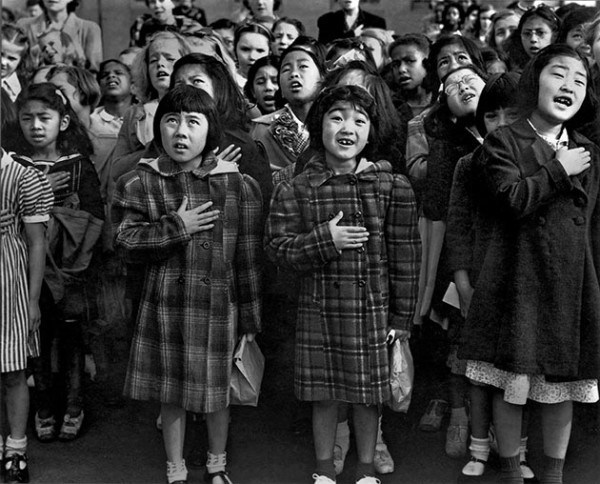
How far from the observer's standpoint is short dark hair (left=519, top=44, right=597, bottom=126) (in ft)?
11.1

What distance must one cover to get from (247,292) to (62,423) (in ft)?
3.95

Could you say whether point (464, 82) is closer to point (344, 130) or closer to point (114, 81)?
point (344, 130)

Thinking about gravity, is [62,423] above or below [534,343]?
below

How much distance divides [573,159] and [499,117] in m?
0.41

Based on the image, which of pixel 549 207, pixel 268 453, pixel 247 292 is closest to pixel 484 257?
pixel 549 207

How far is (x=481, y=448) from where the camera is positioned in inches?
144

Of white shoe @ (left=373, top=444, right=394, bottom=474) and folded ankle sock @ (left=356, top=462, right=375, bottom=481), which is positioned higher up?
folded ankle sock @ (left=356, top=462, right=375, bottom=481)

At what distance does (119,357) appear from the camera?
14.0 feet

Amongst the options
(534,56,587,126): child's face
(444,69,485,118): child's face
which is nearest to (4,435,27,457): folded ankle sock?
(444,69,485,118): child's face

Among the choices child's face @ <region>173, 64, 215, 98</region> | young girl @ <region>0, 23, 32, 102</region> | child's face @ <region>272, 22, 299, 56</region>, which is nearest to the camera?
child's face @ <region>173, 64, 215, 98</region>

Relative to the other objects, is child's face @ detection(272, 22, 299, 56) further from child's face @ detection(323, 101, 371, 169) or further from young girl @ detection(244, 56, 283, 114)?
child's face @ detection(323, 101, 371, 169)

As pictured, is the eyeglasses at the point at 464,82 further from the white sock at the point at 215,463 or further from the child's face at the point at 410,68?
the white sock at the point at 215,463

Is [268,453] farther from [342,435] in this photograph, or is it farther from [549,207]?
[549,207]

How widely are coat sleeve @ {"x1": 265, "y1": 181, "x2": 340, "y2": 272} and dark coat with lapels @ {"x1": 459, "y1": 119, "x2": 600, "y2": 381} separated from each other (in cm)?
64
